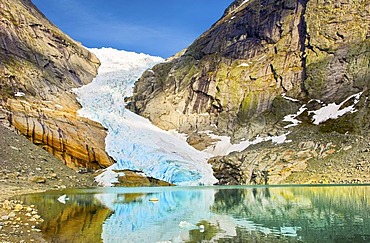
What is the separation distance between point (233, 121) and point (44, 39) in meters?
43.0

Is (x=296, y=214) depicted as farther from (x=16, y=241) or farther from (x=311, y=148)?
(x=311, y=148)

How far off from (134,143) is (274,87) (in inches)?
1136

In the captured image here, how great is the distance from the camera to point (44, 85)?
67.0 m

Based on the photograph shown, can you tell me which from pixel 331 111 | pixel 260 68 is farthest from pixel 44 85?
pixel 331 111

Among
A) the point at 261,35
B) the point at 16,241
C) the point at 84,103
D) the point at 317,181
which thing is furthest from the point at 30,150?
the point at 261,35

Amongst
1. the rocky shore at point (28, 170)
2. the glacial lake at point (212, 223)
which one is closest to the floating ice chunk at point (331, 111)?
the rocky shore at point (28, 170)

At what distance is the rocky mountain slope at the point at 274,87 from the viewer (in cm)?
5456

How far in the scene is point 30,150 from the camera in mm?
47281

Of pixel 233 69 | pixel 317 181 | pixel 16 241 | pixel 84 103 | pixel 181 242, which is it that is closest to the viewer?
pixel 16 241

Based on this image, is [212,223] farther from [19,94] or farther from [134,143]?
[19,94]

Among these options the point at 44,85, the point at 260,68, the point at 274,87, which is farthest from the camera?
the point at 260,68

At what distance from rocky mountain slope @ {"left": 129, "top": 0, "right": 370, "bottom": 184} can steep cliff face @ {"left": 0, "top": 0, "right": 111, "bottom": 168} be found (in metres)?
16.6

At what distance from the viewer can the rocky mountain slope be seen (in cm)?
5456

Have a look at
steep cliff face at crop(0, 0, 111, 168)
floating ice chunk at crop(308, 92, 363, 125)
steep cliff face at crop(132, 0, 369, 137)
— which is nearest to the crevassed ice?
steep cliff face at crop(0, 0, 111, 168)
